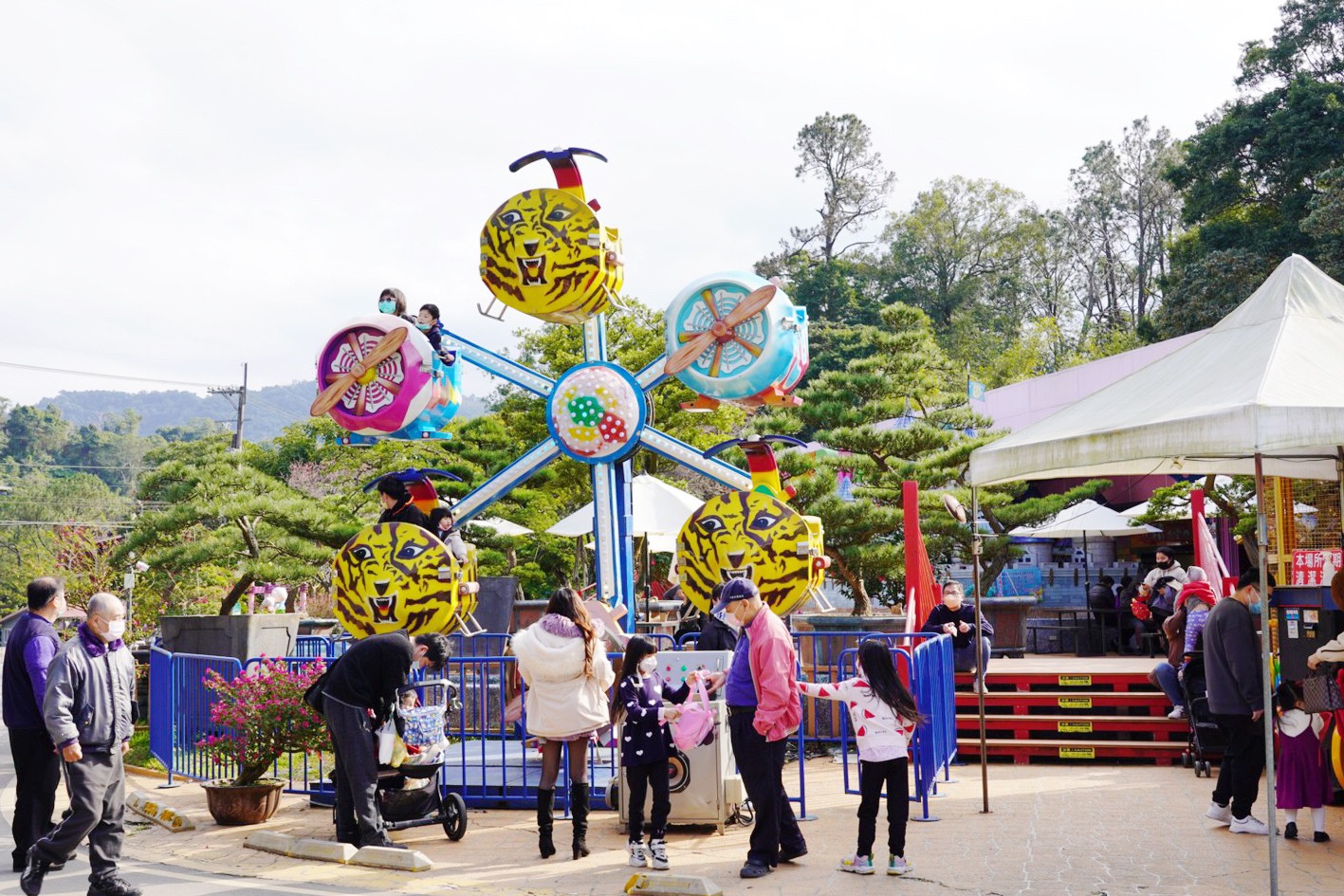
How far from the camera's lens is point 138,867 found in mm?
7609

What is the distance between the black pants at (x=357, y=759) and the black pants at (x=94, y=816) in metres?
1.24

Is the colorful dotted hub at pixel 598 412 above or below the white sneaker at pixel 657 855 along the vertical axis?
above

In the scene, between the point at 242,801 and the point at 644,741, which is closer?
the point at 644,741

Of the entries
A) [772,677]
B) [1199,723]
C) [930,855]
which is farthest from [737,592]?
[1199,723]

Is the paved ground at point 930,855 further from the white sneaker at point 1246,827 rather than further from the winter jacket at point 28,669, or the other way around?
the winter jacket at point 28,669

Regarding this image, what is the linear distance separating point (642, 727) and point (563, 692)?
54cm

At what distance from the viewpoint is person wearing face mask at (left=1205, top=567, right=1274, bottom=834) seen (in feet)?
Answer: 25.4

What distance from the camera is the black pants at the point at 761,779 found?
695cm

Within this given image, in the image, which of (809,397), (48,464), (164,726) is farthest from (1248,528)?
(48,464)

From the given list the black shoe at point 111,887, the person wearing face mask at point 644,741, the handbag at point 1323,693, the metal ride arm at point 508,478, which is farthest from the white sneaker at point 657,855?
the metal ride arm at point 508,478

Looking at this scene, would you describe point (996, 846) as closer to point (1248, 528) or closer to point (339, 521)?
point (339, 521)

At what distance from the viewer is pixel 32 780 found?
24.0 feet

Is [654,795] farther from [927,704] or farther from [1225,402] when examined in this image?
[1225,402]

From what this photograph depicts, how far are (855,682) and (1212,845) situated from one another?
2501mm
